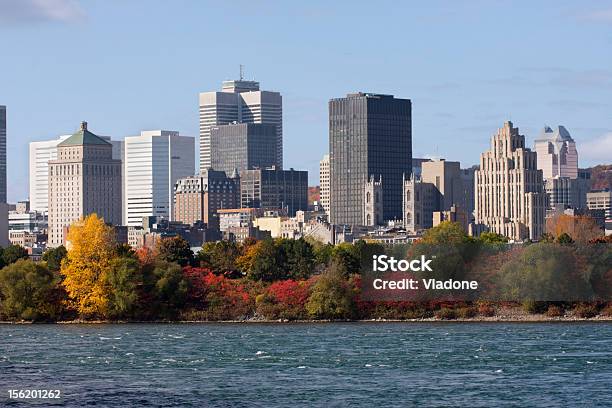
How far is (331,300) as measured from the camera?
529 ft

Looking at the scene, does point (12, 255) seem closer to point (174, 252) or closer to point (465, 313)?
point (174, 252)

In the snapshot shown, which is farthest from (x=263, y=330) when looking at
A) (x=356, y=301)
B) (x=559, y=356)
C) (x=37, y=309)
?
(x=559, y=356)

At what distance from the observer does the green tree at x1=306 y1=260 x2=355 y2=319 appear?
6353 inches

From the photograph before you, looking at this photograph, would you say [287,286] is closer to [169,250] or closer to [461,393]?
[169,250]

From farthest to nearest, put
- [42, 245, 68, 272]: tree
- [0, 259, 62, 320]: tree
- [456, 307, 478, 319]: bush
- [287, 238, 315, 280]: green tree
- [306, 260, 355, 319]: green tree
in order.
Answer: [287, 238, 315, 280]: green tree
[42, 245, 68, 272]: tree
[0, 259, 62, 320]: tree
[306, 260, 355, 319]: green tree
[456, 307, 478, 319]: bush

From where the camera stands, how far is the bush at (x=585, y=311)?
6284 inches

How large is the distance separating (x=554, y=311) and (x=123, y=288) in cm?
4091

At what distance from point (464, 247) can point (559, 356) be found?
56.7m

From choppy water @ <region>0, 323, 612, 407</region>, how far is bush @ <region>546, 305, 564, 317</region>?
8.52 m

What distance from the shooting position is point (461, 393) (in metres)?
91.4

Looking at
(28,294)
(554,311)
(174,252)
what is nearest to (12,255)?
(174,252)

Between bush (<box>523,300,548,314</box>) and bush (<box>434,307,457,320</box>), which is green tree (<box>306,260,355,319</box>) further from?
bush (<box>523,300,548,314</box>)

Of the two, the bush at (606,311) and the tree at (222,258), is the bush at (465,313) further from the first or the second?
the tree at (222,258)

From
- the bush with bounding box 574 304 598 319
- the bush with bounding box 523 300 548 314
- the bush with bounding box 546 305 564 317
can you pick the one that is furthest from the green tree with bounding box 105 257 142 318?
the bush with bounding box 574 304 598 319
